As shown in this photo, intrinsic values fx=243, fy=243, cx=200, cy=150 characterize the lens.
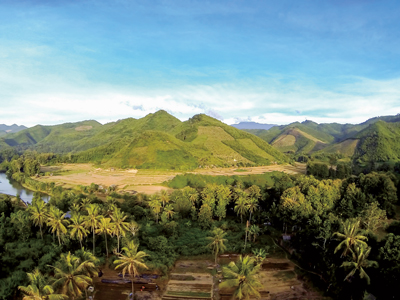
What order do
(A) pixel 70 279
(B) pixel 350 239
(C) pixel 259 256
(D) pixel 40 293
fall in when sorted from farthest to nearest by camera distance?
(C) pixel 259 256 → (B) pixel 350 239 → (A) pixel 70 279 → (D) pixel 40 293

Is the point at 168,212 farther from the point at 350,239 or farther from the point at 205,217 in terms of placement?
the point at 350,239

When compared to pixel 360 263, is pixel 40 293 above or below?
above

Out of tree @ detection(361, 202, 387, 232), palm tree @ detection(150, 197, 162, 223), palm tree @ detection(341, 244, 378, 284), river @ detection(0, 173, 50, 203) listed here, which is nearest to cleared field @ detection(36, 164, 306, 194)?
river @ detection(0, 173, 50, 203)

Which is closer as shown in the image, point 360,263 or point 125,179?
point 360,263

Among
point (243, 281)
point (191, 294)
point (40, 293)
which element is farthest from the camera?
point (191, 294)

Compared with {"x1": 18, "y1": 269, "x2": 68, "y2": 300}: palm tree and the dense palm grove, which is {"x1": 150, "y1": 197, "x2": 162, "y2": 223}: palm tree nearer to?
the dense palm grove

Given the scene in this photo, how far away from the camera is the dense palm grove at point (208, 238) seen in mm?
29781

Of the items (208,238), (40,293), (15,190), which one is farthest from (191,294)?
(15,190)

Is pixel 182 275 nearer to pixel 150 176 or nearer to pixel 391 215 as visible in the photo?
pixel 391 215

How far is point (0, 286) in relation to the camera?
31.8 m

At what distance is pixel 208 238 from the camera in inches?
1635

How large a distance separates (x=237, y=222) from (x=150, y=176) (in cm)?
8008

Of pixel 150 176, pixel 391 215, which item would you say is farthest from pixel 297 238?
pixel 150 176

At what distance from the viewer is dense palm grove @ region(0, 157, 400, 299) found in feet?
97.7
